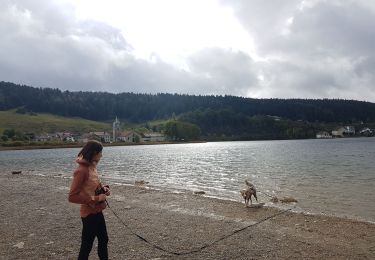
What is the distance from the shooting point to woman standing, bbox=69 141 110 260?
7383 millimetres

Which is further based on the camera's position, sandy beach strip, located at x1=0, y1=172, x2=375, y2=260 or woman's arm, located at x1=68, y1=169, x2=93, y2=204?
sandy beach strip, located at x1=0, y1=172, x2=375, y2=260

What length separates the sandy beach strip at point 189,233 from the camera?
34.5 feet

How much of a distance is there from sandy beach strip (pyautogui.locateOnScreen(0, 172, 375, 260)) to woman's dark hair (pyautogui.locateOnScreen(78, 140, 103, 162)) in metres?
3.72

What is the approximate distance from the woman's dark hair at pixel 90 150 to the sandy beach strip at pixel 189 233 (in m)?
3.72

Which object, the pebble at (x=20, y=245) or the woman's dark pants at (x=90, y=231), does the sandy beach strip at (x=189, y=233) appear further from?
the woman's dark pants at (x=90, y=231)

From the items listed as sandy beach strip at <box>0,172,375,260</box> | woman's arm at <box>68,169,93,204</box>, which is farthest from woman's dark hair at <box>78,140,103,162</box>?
sandy beach strip at <box>0,172,375,260</box>

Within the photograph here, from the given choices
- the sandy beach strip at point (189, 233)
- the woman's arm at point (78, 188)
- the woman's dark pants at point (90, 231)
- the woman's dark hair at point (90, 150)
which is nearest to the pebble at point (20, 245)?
the sandy beach strip at point (189, 233)

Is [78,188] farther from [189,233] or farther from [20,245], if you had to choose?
[189,233]

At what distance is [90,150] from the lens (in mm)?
7625

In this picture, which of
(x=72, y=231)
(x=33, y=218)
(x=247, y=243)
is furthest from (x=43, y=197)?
(x=247, y=243)

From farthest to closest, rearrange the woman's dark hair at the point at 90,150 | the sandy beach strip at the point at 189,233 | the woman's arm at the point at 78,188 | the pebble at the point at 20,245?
1. the pebble at the point at 20,245
2. the sandy beach strip at the point at 189,233
3. the woman's dark hair at the point at 90,150
4. the woman's arm at the point at 78,188

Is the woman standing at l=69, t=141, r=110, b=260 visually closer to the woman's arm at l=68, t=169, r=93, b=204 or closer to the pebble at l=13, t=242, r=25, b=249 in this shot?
the woman's arm at l=68, t=169, r=93, b=204

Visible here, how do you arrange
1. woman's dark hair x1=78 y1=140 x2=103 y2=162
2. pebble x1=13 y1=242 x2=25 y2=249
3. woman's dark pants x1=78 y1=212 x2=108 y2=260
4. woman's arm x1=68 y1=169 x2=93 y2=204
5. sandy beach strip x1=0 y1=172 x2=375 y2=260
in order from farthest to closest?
pebble x1=13 y1=242 x2=25 y2=249
sandy beach strip x1=0 y1=172 x2=375 y2=260
woman's dark pants x1=78 y1=212 x2=108 y2=260
woman's dark hair x1=78 y1=140 x2=103 y2=162
woman's arm x1=68 y1=169 x2=93 y2=204

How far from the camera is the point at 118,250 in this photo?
10664 mm
